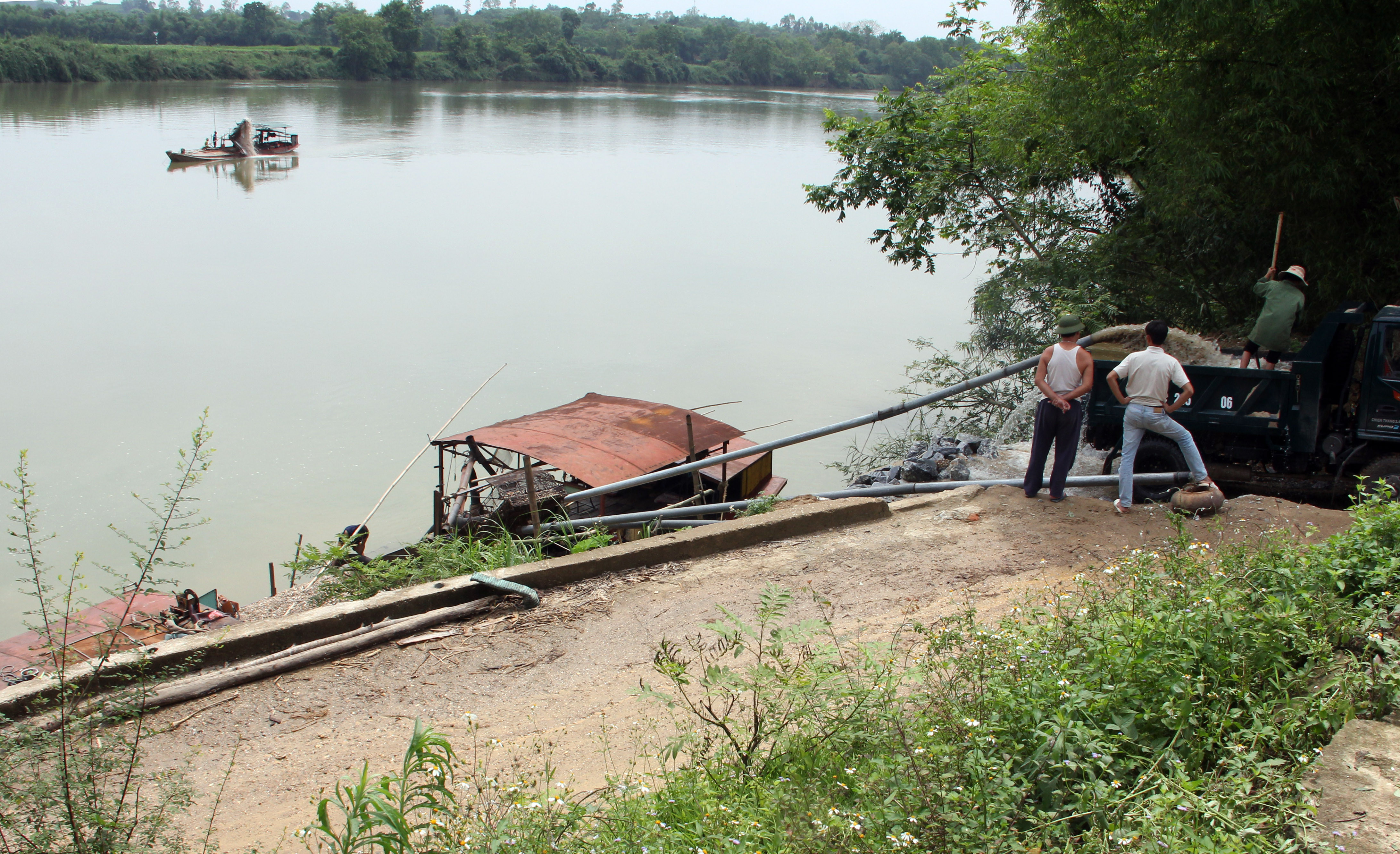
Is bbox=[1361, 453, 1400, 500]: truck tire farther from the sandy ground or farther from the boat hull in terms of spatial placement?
the boat hull

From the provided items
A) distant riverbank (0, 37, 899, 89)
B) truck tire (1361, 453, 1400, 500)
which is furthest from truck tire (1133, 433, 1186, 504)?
distant riverbank (0, 37, 899, 89)

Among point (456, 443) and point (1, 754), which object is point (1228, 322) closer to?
point (456, 443)

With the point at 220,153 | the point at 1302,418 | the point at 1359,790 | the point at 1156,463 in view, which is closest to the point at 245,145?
the point at 220,153

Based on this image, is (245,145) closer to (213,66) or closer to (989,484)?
(213,66)

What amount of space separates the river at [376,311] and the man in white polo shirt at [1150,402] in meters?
8.32

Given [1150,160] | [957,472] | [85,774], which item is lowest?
[957,472]

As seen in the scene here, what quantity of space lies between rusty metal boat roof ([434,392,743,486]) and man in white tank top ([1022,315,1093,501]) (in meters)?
4.27

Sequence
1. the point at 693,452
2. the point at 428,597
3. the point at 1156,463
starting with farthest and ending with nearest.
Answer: the point at 693,452
the point at 1156,463
the point at 428,597

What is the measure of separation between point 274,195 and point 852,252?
26509 mm

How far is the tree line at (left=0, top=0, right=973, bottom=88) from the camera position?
3364 inches

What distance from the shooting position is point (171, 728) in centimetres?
489

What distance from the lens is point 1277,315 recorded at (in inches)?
353

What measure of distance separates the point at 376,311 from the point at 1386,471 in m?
25.0

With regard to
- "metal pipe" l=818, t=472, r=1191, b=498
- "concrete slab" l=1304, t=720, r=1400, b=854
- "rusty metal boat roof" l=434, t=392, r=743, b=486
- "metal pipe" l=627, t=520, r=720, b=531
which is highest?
"concrete slab" l=1304, t=720, r=1400, b=854
